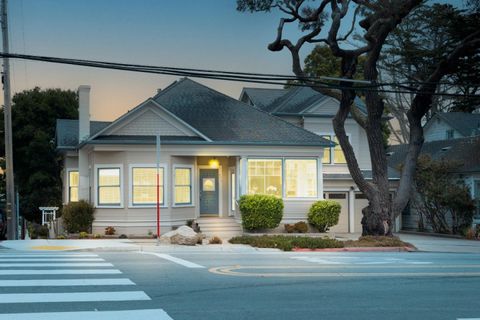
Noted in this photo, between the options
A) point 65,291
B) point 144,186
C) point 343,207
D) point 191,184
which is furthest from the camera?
point 343,207

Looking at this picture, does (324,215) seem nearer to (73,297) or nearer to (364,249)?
(364,249)

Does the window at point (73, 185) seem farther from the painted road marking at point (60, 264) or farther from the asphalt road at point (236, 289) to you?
the painted road marking at point (60, 264)

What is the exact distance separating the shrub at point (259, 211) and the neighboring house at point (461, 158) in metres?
9.08

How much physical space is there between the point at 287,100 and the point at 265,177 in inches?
393

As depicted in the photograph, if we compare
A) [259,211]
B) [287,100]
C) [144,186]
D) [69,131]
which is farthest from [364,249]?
[69,131]

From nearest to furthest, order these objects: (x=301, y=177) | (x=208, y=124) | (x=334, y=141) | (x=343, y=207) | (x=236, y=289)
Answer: (x=236, y=289)
(x=301, y=177)
(x=208, y=124)
(x=343, y=207)
(x=334, y=141)

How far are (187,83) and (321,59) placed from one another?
26162 millimetres

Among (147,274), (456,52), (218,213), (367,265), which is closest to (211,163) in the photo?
(218,213)

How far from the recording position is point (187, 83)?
118ft

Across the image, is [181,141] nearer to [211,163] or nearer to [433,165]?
[211,163]

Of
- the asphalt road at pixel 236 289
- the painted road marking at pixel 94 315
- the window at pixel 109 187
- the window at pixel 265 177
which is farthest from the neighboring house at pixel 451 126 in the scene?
the painted road marking at pixel 94 315

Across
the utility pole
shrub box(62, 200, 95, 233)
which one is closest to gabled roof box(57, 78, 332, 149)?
shrub box(62, 200, 95, 233)

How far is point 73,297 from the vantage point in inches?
423

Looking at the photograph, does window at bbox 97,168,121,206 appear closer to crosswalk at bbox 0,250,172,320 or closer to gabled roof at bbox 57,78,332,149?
gabled roof at bbox 57,78,332,149
